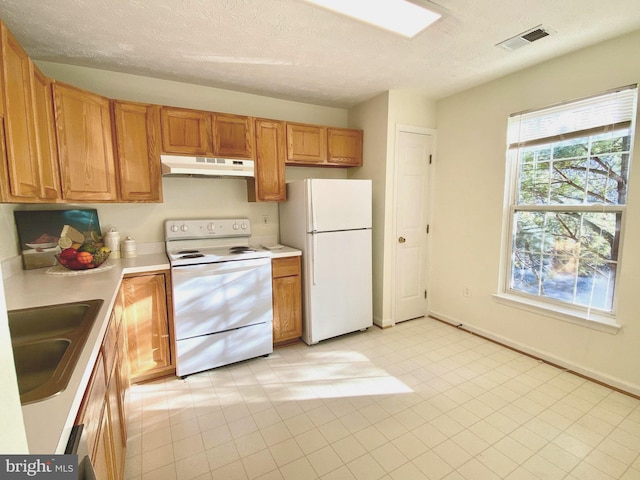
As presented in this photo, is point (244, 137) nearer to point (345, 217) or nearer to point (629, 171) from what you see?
point (345, 217)

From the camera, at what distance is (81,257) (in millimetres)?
2154

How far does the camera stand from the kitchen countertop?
709 millimetres

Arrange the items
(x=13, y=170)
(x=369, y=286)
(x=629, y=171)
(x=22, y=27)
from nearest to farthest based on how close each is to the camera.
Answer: (x=13, y=170)
(x=22, y=27)
(x=629, y=171)
(x=369, y=286)

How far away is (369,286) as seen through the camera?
331 cm

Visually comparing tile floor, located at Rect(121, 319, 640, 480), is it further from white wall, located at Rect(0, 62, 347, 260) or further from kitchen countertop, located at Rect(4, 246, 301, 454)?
white wall, located at Rect(0, 62, 347, 260)

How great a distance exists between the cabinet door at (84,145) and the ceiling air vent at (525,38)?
296 cm

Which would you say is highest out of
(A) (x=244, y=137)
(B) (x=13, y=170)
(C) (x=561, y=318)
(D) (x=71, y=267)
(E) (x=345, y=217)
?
(A) (x=244, y=137)

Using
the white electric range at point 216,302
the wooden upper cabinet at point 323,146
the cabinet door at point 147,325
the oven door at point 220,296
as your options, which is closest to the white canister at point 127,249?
the white electric range at point 216,302

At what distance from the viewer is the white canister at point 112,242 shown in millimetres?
2617

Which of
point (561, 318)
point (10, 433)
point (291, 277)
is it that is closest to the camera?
point (10, 433)

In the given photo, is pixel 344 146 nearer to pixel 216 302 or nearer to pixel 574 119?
pixel 574 119

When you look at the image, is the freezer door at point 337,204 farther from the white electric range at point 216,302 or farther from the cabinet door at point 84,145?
the cabinet door at point 84,145

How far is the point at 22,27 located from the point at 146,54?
2.23ft

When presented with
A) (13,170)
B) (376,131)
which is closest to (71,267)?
(13,170)
